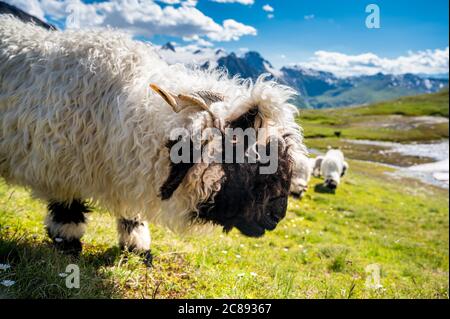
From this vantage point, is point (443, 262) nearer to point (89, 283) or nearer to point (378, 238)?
point (378, 238)

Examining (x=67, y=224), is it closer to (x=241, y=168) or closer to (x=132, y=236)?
(x=132, y=236)

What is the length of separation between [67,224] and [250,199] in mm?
3205

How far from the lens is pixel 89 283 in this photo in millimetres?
4191

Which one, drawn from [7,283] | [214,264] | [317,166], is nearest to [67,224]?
[7,283]

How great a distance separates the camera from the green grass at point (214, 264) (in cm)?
432

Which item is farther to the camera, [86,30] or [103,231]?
[103,231]

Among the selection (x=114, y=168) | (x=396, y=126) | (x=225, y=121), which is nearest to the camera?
(x=225, y=121)

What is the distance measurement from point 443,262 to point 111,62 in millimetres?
14172

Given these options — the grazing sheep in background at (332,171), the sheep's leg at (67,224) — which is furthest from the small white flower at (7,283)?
the grazing sheep in background at (332,171)

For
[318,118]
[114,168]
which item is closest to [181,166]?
[114,168]

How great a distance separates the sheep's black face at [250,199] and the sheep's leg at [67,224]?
2.48 meters

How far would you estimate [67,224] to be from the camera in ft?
17.9

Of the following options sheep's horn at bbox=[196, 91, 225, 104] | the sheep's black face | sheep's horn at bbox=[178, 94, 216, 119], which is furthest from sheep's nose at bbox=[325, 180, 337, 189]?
sheep's horn at bbox=[178, 94, 216, 119]

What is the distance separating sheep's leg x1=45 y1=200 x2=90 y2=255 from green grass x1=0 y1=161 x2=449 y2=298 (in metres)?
0.22
